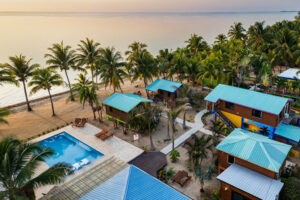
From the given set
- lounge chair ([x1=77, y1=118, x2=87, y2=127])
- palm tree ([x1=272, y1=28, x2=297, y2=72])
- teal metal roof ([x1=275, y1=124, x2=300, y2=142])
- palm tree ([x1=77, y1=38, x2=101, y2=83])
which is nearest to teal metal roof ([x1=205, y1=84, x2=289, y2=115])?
teal metal roof ([x1=275, y1=124, x2=300, y2=142])

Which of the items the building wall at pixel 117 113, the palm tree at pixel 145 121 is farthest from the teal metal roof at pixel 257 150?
the building wall at pixel 117 113

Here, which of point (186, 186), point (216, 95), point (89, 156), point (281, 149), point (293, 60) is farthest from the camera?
point (293, 60)

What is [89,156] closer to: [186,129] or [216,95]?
[186,129]

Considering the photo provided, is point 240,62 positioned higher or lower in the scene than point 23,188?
higher

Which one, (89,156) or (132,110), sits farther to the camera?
(132,110)

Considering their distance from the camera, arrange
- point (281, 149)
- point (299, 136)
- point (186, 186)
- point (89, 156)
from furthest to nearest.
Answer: point (89, 156) < point (299, 136) < point (186, 186) < point (281, 149)

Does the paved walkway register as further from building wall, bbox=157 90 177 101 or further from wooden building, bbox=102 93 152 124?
wooden building, bbox=102 93 152 124

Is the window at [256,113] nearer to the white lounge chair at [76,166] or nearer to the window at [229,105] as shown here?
the window at [229,105]

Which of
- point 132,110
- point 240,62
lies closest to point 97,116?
point 132,110
